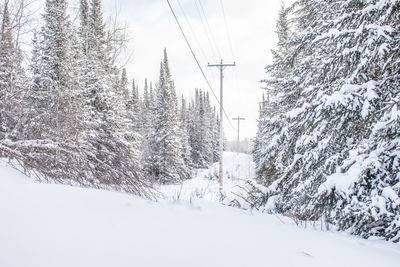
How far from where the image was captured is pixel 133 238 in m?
1.41

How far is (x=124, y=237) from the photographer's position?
55.2 inches

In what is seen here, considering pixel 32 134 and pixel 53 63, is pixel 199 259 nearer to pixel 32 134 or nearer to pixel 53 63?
pixel 32 134

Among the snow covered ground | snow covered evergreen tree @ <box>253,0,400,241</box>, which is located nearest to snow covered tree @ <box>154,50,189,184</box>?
snow covered evergreen tree @ <box>253,0,400,241</box>

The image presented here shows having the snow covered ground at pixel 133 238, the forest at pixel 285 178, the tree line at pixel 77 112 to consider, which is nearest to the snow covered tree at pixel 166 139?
the tree line at pixel 77 112

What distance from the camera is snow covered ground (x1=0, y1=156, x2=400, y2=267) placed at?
115cm

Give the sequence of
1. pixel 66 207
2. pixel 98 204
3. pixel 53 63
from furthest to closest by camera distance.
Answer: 1. pixel 53 63
2. pixel 98 204
3. pixel 66 207

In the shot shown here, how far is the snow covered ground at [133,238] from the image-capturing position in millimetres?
1150

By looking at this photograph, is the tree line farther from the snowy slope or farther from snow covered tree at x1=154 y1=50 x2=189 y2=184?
the snowy slope

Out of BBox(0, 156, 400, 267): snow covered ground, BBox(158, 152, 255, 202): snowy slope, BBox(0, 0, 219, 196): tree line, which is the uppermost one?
BBox(0, 0, 219, 196): tree line

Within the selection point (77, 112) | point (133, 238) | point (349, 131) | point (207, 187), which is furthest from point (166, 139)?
point (133, 238)

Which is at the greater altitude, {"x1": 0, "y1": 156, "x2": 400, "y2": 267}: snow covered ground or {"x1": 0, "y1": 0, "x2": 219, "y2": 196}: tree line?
{"x1": 0, "y1": 0, "x2": 219, "y2": 196}: tree line

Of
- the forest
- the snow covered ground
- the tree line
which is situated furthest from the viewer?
the tree line

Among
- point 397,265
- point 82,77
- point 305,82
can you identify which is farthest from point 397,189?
point 82,77

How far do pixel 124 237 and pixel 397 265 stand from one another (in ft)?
5.85
